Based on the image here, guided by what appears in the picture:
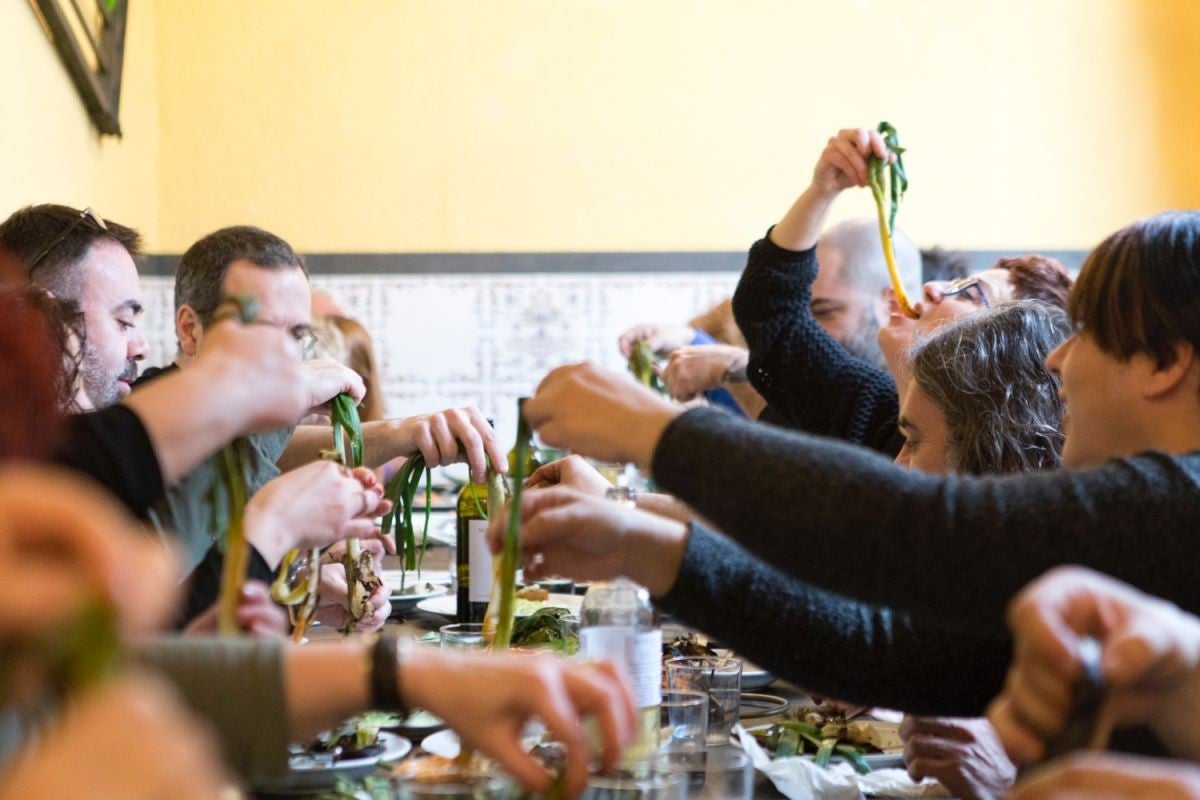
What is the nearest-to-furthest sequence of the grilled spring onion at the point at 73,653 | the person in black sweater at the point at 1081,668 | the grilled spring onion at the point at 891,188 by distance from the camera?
the grilled spring onion at the point at 73,653, the person in black sweater at the point at 1081,668, the grilled spring onion at the point at 891,188

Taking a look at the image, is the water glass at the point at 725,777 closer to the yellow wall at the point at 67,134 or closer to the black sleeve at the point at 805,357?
the black sleeve at the point at 805,357

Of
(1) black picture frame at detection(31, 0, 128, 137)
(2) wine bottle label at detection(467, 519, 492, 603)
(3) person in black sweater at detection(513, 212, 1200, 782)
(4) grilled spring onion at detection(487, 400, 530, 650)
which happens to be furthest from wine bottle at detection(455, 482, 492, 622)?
(1) black picture frame at detection(31, 0, 128, 137)

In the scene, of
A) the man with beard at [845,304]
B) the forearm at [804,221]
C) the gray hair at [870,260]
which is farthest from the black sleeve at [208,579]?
the gray hair at [870,260]

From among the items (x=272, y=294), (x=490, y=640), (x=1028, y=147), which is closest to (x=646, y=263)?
(x=1028, y=147)

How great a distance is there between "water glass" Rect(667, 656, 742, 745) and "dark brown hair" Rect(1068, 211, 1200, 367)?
565 millimetres

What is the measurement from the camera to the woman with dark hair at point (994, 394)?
1869mm

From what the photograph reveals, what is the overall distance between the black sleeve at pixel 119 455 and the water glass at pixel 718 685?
2.33 ft

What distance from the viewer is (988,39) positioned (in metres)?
4.96

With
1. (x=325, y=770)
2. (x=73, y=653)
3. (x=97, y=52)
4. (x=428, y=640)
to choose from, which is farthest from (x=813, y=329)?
(x=97, y=52)

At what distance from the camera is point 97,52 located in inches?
154

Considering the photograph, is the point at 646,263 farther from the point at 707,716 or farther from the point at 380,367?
the point at 707,716

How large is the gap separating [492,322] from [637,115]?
932 mm

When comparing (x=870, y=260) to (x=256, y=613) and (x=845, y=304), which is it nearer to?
(x=845, y=304)

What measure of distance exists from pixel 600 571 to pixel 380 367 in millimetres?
3511
